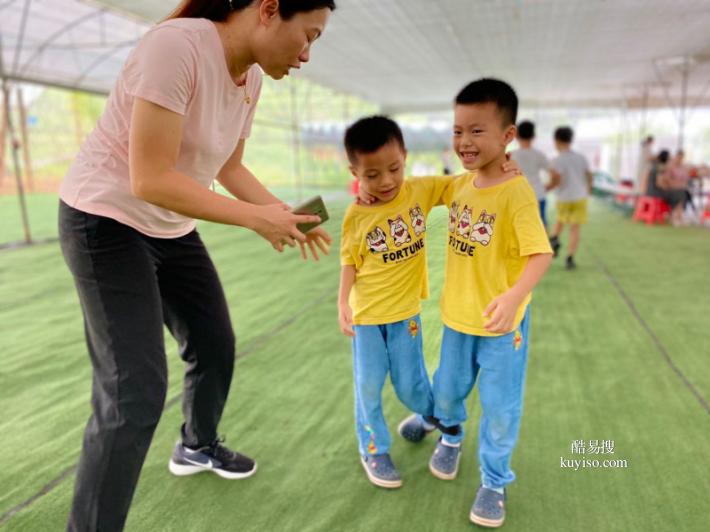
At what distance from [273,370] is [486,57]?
741 centimetres

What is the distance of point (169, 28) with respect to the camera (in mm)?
996

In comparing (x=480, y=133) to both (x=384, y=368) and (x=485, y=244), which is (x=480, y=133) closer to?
(x=485, y=244)

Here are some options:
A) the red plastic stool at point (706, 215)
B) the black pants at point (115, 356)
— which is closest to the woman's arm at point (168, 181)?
the black pants at point (115, 356)

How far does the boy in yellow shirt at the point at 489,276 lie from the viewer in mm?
1312

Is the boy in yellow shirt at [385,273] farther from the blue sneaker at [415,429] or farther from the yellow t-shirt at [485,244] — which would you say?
the blue sneaker at [415,429]

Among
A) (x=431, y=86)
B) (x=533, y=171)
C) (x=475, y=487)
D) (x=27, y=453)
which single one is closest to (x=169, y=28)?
(x=475, y=487)

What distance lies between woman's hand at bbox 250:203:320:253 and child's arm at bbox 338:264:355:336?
51cm

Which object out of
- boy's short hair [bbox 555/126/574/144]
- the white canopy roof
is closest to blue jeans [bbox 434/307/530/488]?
boy's short hair [bbox 555/126/574/144]

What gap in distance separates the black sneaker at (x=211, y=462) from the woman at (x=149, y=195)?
21.9 inches

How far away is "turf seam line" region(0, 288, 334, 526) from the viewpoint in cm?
157

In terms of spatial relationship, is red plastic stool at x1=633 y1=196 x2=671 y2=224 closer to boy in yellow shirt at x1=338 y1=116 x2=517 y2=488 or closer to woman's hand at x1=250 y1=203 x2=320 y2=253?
boy in yellow shirt at x1=338 y1=116 x2=517 y2=488

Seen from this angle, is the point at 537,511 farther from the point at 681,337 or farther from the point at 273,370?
the point at 681,337

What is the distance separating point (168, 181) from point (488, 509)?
1.25m

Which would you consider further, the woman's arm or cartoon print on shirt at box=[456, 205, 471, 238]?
cartoon print on shirt at box=[456, 205, 471, 238]
